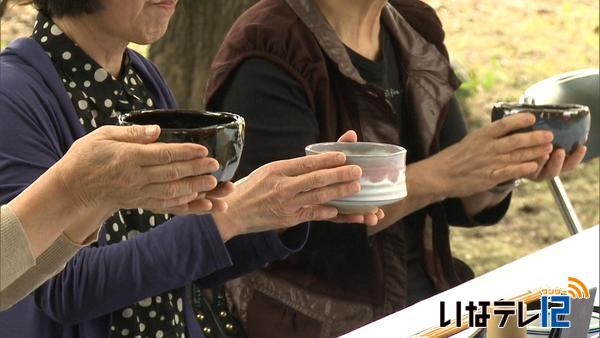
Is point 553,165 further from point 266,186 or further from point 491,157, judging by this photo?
point 266,186

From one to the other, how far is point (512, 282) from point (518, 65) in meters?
3.05

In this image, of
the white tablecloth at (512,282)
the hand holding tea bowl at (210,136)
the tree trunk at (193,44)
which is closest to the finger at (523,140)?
the white tablecloth at (512,282)

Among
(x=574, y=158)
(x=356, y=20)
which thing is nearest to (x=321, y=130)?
(x=356, y=20)

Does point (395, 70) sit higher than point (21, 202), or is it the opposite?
point (21, 202)

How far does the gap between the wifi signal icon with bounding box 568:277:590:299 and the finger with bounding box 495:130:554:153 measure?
33cm

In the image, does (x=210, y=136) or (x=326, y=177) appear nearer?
(x=210, y=136)

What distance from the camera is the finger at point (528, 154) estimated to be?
1.57 meters

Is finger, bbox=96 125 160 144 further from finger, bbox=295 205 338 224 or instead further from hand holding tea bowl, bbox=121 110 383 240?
finger, bbox=295 205 338 224

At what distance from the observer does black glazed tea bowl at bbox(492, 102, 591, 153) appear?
5.00ft

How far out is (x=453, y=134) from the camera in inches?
76.1

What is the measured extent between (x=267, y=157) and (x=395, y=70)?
357 mm

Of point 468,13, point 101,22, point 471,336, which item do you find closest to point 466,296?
point 471,336

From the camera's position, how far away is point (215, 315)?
168 centimetres

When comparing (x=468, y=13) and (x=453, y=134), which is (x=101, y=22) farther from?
(x=468, y=13)
